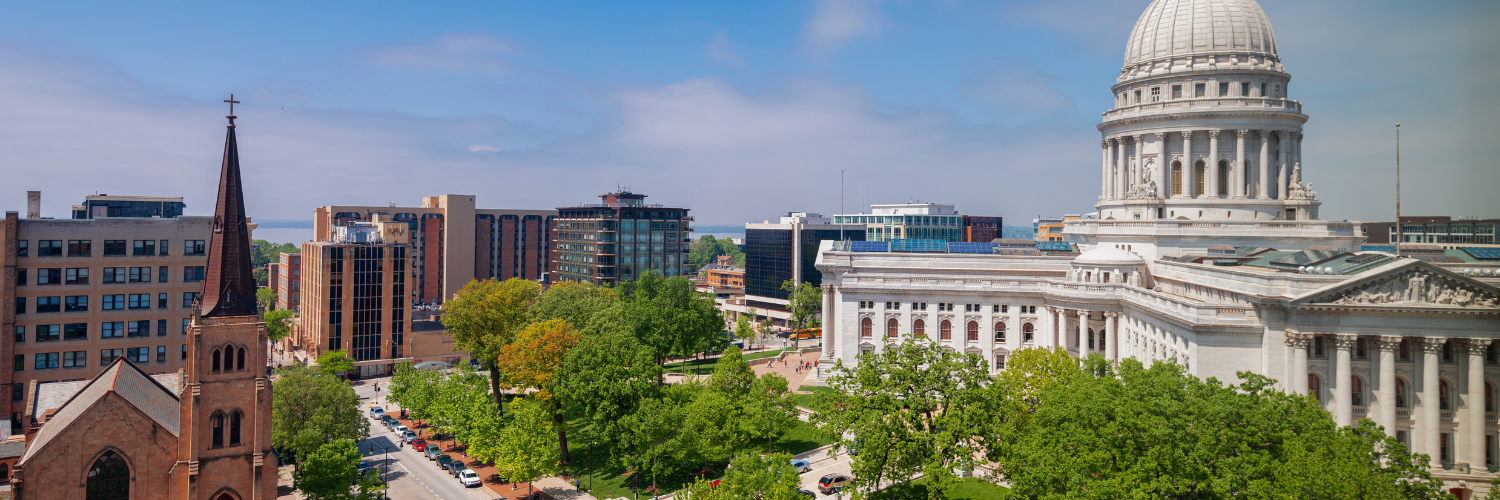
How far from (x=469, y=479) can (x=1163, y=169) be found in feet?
232

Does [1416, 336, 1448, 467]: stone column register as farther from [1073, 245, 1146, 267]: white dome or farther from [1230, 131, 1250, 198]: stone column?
[1230, 131, 1250, 198]: stone column

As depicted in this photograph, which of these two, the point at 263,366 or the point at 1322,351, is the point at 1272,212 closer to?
the point at 1322,351

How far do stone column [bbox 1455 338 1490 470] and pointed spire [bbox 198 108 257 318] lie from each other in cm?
6552

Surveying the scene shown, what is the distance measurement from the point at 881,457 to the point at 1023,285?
43.1 meters

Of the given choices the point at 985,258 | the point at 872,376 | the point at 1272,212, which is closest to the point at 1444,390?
the point at 872,376

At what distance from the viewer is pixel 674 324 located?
3688 inches

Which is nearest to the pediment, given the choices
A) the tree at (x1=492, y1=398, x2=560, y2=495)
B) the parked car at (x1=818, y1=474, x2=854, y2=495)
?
the parked car at (x1=818, y1=474, x2=854, y2=495)

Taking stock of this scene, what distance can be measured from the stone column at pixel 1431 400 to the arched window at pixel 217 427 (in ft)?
215

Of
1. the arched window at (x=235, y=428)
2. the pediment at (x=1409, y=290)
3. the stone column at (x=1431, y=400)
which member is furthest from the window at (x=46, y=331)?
the stone column at (x=1431, y=400)

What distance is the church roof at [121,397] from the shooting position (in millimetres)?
43906

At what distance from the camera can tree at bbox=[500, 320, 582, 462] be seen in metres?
69.6

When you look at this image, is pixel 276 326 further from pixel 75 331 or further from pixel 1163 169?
pixel 1163 169

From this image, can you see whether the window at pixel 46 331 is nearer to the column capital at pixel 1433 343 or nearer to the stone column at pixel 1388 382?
the stone column at pixel 1388 382

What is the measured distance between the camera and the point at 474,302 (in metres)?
93.7
